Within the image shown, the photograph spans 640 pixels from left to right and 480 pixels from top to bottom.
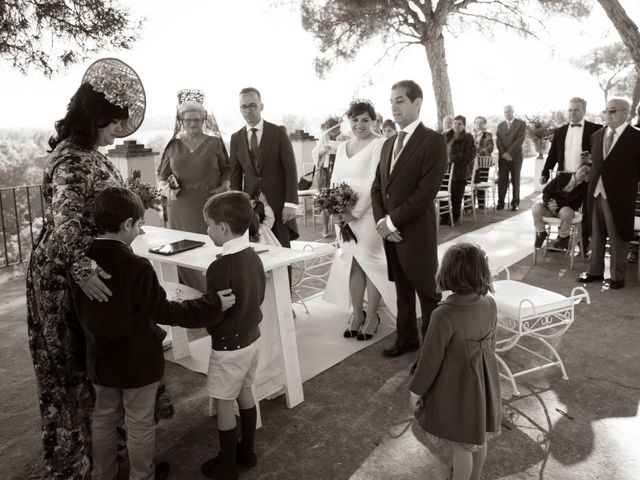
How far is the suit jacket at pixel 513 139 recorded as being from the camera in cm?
1059

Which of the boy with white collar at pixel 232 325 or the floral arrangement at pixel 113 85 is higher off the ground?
the floral arrangement at pixel 113 85

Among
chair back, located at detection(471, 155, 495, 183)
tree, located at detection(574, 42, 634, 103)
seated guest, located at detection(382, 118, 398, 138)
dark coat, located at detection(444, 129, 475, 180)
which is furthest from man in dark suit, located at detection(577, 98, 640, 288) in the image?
tree, located at detection(574, 42, 634, 103)

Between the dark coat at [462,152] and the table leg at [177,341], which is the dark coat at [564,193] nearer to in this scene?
the dark coat at [462,152]

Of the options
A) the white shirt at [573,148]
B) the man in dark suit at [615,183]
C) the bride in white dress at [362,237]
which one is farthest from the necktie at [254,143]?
the white shirt at [573,148]

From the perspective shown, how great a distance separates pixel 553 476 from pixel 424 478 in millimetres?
629

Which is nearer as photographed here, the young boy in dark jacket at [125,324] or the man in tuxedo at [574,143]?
the young boy in dark jacket at [125,324]

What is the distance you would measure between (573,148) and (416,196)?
4.05 m

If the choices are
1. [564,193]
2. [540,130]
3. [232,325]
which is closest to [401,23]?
[540,130]

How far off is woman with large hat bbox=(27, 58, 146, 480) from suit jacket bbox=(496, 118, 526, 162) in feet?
30.5

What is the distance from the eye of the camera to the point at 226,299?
2387 millimetres

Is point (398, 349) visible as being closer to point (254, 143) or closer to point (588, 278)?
point (254, 143)

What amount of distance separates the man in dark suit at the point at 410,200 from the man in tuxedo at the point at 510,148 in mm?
7471

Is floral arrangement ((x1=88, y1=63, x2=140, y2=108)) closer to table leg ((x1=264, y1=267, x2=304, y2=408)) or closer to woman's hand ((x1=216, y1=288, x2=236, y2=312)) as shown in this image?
woman's hand ((x1=216, y1=288, x2=236, y2=312))

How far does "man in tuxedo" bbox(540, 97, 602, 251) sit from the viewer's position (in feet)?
21.7
